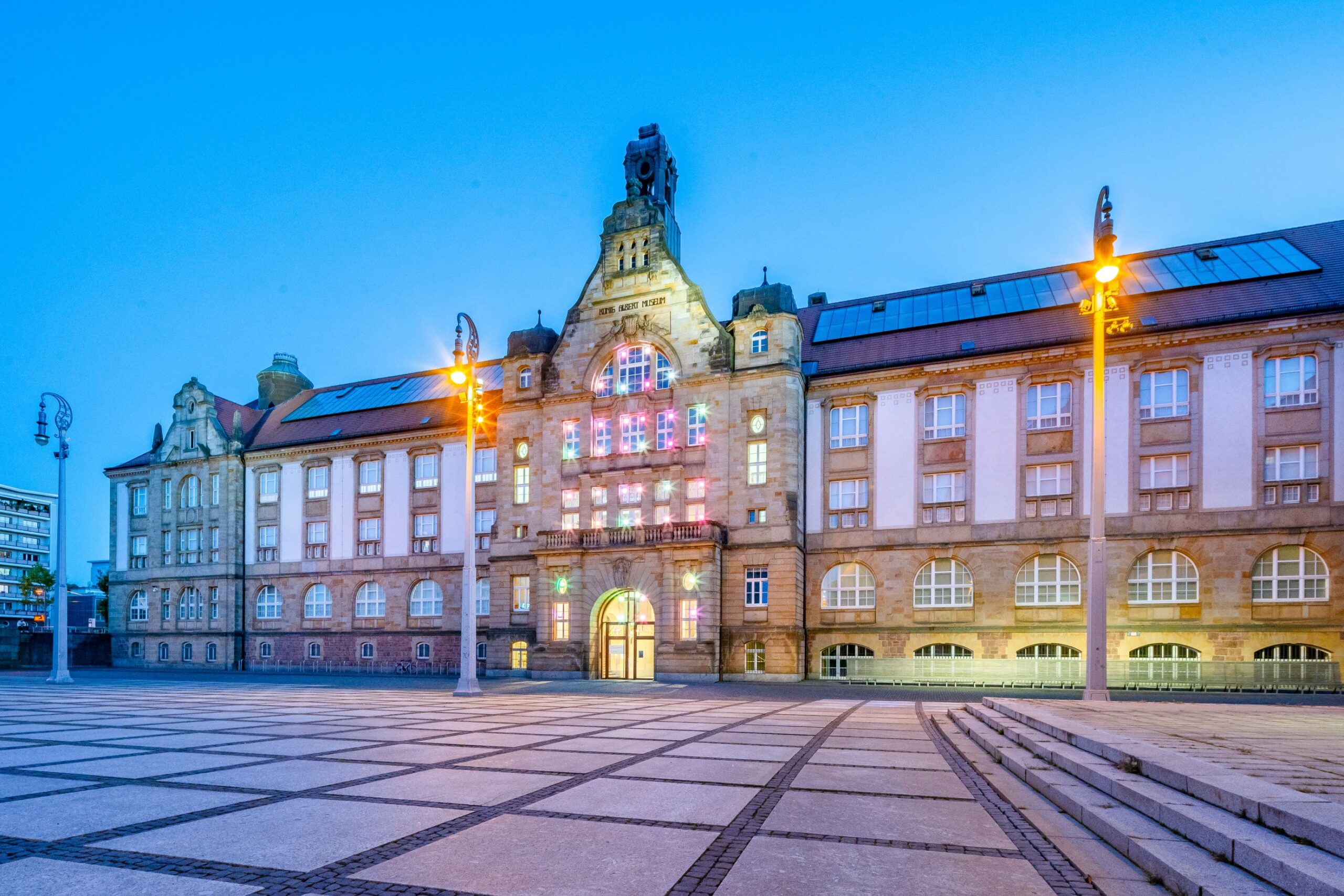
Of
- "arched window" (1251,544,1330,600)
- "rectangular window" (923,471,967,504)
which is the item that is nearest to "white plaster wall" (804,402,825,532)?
"rectangular window" (923,471,967,504)

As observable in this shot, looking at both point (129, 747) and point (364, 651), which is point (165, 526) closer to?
point (364, 651)

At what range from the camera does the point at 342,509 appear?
52094 millimetres

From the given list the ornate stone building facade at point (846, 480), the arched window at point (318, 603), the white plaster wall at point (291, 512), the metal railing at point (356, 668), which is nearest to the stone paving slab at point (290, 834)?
the ornate stone building facade at point (846, 480)

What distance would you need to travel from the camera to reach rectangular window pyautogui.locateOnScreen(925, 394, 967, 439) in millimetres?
37969

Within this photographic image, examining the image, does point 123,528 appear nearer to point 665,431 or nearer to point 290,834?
point 665,431

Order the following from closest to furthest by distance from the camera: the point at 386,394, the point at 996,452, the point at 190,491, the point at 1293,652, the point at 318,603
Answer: the point at 1293,652
the point at 996,452
the point at 318,603
the point at 386,394
the point at 190,491

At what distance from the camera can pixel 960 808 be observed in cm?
785

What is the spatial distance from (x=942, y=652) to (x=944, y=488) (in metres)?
7.27

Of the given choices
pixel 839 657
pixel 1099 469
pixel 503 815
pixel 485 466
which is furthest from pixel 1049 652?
pixel 503 815

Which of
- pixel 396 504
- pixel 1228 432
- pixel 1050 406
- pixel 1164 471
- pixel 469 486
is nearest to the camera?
pixel 469 486

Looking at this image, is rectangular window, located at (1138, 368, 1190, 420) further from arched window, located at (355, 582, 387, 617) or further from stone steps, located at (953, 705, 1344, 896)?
arched window, located at (355, 582, 387, 617)

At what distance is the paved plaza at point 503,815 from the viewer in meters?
5.41

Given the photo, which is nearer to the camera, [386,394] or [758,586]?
[758,586]

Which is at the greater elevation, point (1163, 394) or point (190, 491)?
point (1163, 394)
